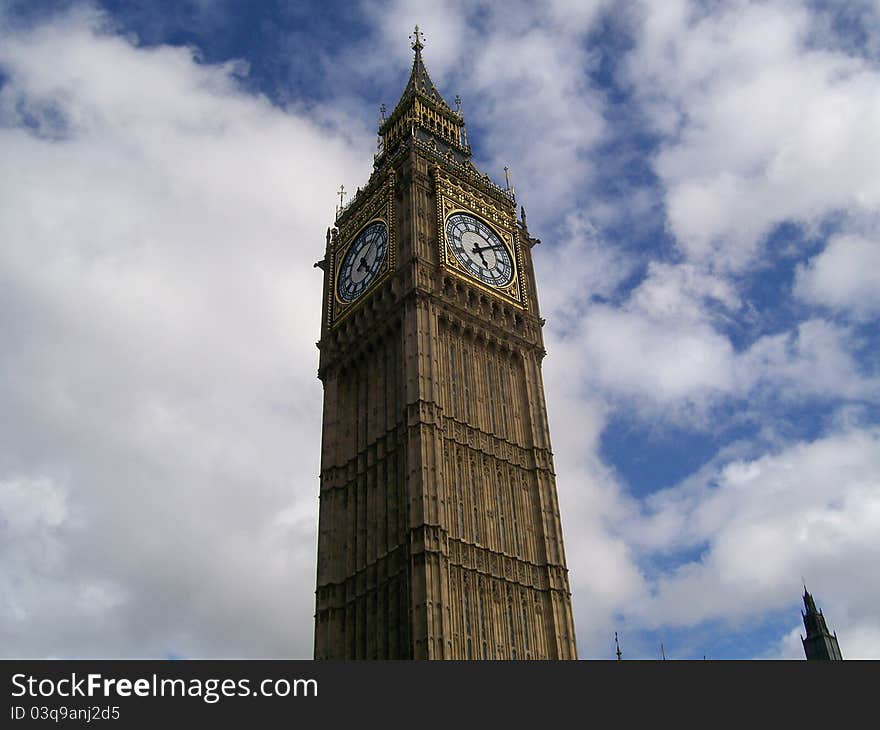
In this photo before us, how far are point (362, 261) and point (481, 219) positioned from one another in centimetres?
917

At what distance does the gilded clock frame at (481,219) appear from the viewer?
6212 centimetres

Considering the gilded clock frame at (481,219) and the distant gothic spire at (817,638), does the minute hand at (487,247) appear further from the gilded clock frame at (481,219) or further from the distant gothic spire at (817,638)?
the distant gothic spire at (817,638)

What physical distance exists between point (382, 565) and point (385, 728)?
2571cm

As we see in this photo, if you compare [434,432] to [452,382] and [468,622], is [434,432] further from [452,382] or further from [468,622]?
[468,622]

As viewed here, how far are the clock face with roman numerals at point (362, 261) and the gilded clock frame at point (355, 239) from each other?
36 cm

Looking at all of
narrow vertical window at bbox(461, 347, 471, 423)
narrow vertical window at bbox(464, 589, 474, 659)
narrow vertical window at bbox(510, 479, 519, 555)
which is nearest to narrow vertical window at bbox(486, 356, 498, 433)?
narrow vertical window at bbox(461, 347, 471, 423)

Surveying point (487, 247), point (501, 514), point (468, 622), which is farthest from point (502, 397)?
point (468, 622)

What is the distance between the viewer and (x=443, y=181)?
6669 centimetres

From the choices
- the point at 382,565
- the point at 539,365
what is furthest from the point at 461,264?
the point at 382,565

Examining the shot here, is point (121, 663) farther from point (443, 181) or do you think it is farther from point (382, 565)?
point (443, 181)

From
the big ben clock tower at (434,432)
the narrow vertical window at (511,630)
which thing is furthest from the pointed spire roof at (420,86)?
the narrow vertical window at (511,630)

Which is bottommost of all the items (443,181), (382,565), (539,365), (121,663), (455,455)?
(121,663)

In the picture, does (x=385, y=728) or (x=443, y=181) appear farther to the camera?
(x=443, y=181)

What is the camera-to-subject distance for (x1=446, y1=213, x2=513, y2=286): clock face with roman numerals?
6350 centimetres
